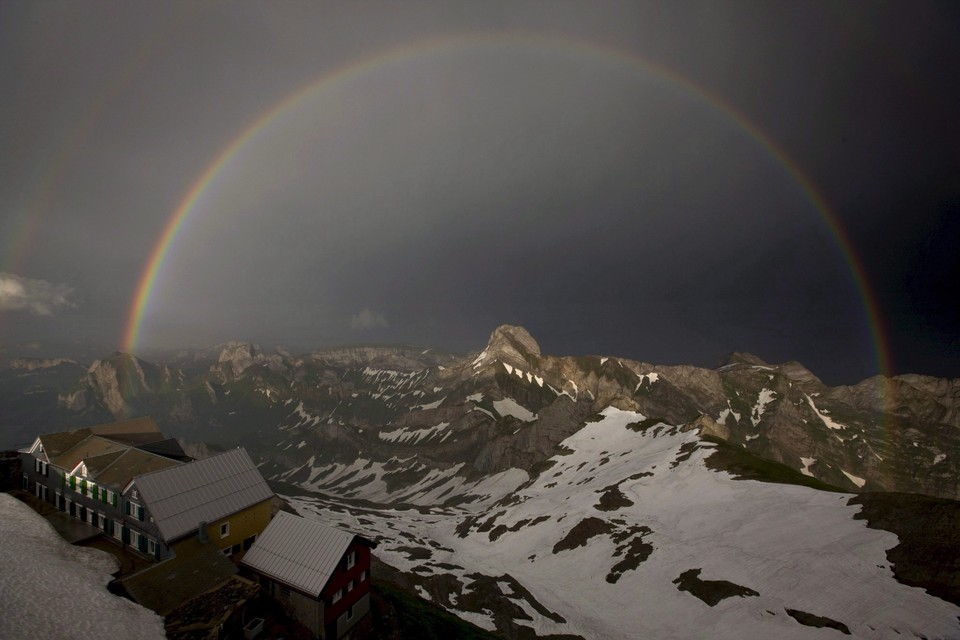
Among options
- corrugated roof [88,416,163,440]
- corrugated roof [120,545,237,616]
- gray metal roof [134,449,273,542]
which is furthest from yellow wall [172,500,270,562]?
corrugated roof [88,416,163,440]

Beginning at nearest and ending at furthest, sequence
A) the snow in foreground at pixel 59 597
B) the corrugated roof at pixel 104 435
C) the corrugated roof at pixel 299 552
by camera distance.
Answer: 1. the snow in foreground at pixel 59 597
2. the corrugated roof at pixel 299 552
3. the corrugated roof at pixel 104 435

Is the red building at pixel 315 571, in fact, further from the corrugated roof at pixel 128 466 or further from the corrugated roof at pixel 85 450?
the corrugated roof at pixel 85 450

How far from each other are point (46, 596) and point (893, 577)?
6661 centimetres

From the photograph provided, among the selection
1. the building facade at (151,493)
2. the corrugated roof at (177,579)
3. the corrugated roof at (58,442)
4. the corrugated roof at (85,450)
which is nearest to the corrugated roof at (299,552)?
the corrugated roof at (177,579)

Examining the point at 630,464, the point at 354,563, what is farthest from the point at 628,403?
the point at 354,563

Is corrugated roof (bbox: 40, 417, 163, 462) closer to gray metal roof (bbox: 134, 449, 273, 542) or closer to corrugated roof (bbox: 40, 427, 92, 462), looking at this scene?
corrugated roof (bbox: 40, 427, 92, 462)

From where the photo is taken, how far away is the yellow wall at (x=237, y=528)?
34.2 meters

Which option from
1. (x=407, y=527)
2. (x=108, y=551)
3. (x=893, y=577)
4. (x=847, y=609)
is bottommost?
(x=407, y=527)

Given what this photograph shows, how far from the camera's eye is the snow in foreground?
20.2 metres

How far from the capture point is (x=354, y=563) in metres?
33.1

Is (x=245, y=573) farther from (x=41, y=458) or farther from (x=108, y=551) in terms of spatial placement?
(x=41, y=458)

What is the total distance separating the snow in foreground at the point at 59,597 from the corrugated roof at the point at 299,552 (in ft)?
29.1

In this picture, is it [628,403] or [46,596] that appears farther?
[628,403]

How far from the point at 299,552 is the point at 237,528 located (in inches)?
374
